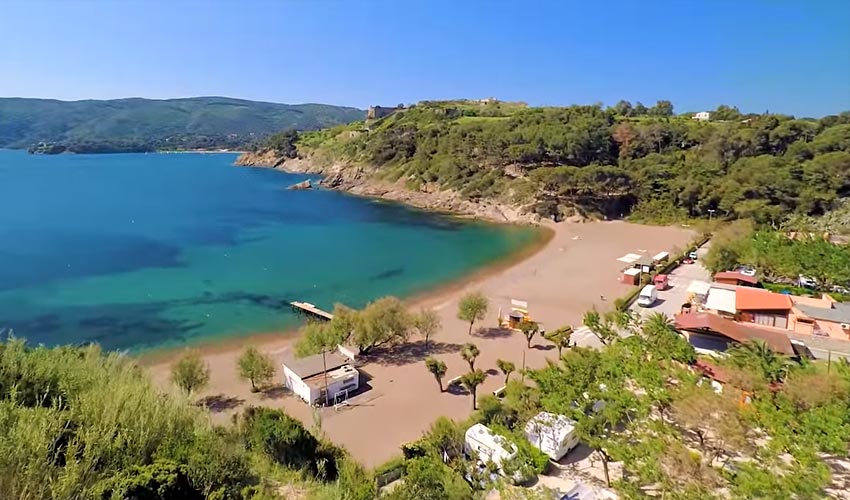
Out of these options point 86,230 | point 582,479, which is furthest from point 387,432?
point 86,230

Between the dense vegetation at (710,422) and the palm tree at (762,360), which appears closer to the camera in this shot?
the dense vegetation at (710,422)

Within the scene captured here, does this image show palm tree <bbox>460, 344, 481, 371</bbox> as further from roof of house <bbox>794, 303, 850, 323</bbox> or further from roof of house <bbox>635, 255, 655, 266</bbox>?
roof of house <bbox>635, 255, 655, 266</bbox>

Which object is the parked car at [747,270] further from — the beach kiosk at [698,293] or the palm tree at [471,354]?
the palm tree at [471,354]

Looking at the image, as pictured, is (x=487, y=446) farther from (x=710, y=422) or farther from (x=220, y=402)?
(x=220, y=402)

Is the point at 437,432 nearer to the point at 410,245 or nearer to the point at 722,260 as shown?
the point at 722,260

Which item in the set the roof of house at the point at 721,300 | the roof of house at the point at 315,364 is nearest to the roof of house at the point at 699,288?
the roof of house at the point at 721,300
